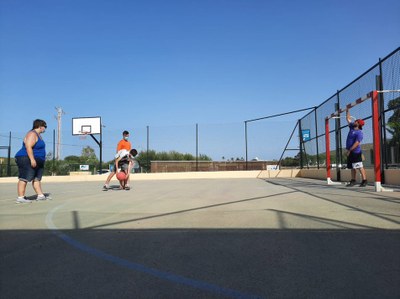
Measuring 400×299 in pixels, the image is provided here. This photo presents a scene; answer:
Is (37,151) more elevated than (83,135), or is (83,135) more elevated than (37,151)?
(83,135)

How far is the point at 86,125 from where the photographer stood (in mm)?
32875

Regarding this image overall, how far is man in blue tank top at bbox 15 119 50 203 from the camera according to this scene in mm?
7754

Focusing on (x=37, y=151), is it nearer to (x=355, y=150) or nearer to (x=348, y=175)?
(x=355, y=150)

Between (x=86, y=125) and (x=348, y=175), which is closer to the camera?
(x=348, y=175)

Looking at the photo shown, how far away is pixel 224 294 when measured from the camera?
2.54 meters

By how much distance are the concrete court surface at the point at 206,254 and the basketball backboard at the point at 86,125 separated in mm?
27109

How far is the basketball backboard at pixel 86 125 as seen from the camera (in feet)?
106

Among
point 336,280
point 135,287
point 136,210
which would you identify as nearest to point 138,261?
point 135,287

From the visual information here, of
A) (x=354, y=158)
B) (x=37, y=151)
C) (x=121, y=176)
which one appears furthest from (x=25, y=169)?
(x=354, y=158)

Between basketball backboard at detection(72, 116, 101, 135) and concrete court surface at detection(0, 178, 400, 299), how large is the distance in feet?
88.9

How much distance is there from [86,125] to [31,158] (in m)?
26.1

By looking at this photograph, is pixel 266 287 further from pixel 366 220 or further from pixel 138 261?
pixel 366 220

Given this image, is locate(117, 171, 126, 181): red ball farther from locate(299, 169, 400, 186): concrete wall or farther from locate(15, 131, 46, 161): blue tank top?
locate(299, 169, 400, 186): concrete wall

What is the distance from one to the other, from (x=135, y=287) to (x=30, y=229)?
278 cm
